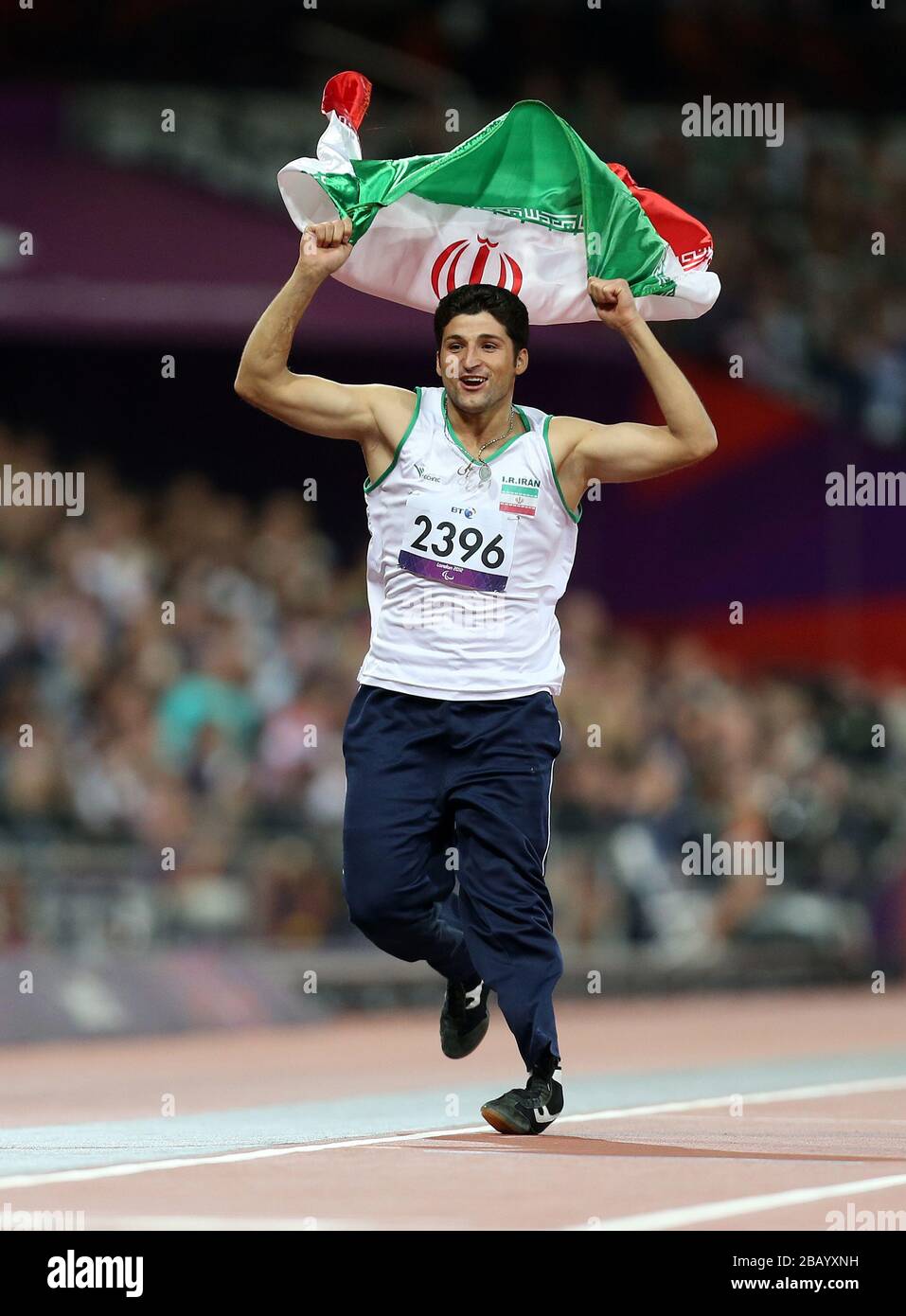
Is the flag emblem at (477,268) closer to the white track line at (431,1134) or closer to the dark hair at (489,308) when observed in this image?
the dark hair at (489,308)

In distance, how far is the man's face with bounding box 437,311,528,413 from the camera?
729 cm

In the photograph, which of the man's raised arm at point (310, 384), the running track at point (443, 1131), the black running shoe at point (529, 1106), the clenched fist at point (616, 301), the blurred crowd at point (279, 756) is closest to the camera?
the running track at point (443, 1131)

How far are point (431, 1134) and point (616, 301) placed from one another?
2724 mm

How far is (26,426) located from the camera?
20.8m

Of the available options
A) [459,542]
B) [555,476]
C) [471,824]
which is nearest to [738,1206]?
[471,824]

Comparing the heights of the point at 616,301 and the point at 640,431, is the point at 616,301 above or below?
above

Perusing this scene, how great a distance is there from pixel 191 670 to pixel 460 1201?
10501 millimetres

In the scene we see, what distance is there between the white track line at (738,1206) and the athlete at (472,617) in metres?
1.29

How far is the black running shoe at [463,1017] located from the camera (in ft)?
26.6

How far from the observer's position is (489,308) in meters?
7.33

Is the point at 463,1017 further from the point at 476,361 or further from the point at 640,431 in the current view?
the point at 476,361

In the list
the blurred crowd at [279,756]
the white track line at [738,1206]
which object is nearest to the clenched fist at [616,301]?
the white track line at [738,1206]

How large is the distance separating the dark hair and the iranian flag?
0.53 metres
